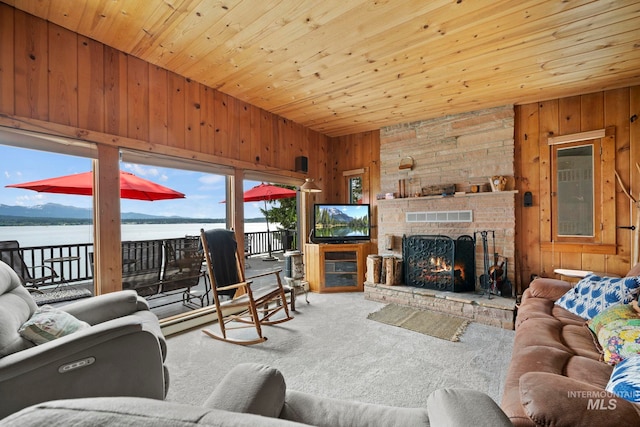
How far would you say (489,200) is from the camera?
3.76 meters

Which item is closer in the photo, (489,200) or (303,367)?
(303,367)

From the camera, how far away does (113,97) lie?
2592 mm

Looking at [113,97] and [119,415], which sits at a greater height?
[113,97]

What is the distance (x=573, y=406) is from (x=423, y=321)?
96.7 inches

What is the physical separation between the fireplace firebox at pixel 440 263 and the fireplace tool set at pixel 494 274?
0.55 feet

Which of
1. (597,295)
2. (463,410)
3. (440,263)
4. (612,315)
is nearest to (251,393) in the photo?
(463,410)

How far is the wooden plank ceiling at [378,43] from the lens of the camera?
79.8 inches

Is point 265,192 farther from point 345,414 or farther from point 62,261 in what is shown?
point 345,414

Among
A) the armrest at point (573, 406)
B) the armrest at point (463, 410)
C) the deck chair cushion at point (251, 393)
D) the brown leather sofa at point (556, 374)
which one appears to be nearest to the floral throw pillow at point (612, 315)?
the brown leather sofa at point (556, 374)

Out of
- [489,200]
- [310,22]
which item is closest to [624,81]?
[489,200]

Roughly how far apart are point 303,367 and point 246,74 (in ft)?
9.51

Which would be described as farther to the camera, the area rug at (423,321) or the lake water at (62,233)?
the area rug at (423,321)

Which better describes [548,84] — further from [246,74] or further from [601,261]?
[246,74]

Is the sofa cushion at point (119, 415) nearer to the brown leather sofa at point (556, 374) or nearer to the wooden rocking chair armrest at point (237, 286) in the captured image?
the brown leather sofa at point (556, 374)
